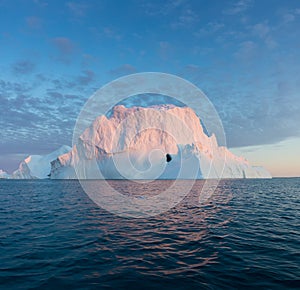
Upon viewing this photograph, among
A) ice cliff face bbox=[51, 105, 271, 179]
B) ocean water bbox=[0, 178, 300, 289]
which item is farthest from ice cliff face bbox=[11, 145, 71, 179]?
ocean water bbox=[0, 178, 300, 289]

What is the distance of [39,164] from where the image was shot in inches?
6841

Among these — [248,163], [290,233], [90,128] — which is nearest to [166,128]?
A: [90,128]

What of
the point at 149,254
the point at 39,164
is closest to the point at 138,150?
the point at 39,164

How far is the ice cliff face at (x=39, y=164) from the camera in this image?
171375 millimetres

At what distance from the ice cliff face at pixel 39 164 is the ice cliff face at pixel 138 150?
42568 millimetres

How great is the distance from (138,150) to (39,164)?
94.0 meters

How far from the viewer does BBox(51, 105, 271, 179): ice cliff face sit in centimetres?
11788

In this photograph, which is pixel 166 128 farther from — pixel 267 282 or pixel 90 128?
pixel 267 282

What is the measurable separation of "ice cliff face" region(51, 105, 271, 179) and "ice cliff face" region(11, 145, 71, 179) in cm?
4257

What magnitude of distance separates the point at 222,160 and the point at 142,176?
5690 centimetres

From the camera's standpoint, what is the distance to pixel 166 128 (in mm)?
134625

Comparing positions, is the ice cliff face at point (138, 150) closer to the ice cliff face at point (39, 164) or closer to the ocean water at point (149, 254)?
the ice cliff face at point (39, 164)

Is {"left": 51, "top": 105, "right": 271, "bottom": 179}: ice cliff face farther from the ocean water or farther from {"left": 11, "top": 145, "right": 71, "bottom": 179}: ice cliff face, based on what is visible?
the ocean water

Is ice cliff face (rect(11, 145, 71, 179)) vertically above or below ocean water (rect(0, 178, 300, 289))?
above
